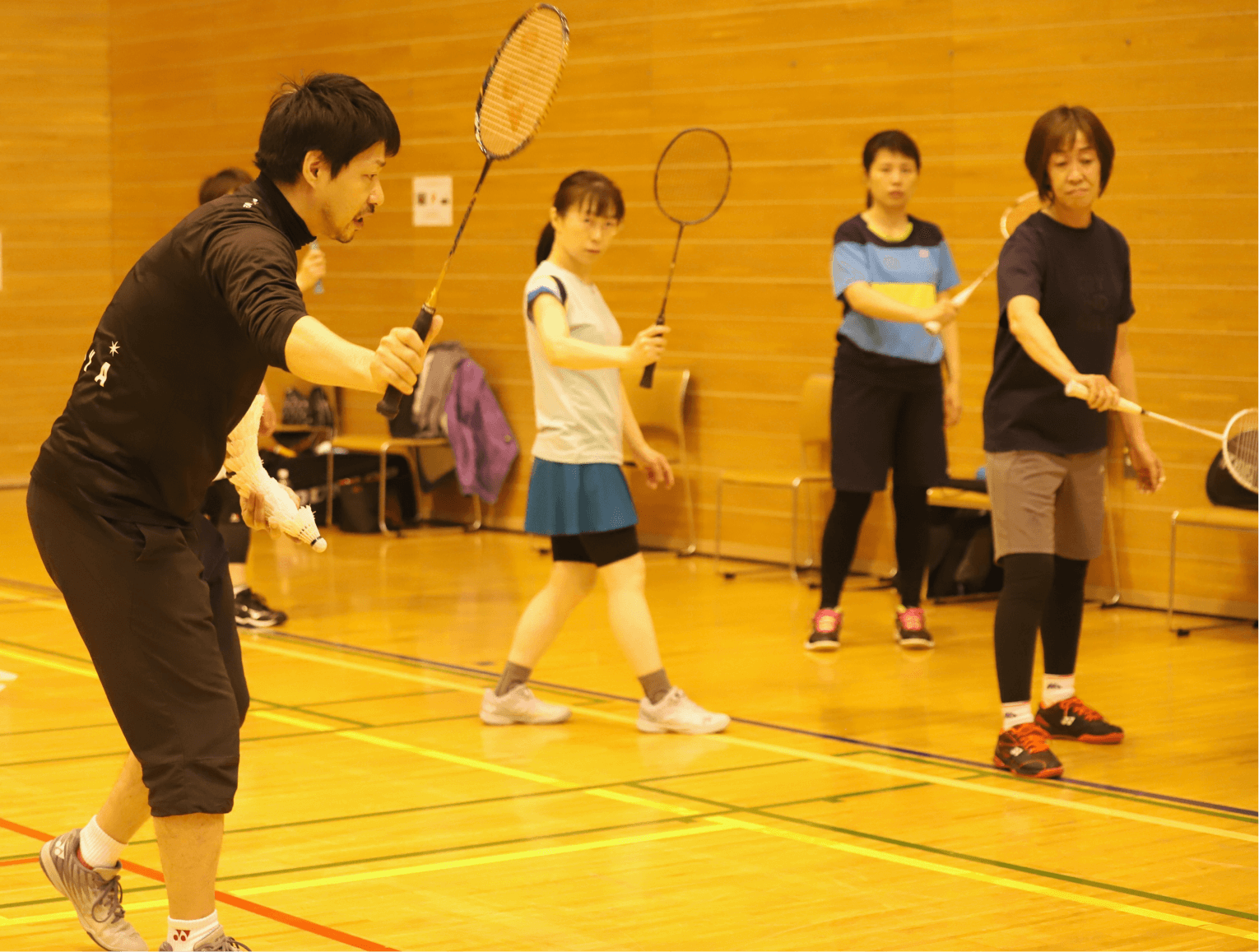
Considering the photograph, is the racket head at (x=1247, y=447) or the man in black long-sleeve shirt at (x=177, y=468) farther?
the racket head at (x=1247, y=447)

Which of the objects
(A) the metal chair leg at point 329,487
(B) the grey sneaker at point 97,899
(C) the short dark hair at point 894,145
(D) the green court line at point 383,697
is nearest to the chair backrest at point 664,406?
(A) the metal chair leg at point 329,487

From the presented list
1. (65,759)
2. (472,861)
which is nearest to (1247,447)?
(472,861)

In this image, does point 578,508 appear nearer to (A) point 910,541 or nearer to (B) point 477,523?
(A) point 910,541

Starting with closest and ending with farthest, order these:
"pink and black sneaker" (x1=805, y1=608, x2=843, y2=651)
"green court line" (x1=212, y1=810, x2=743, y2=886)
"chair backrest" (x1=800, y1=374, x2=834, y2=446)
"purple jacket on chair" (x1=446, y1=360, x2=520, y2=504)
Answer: "green court line" (x1=212, y1=810, x2=743, y2=886) < "pink and black sneaker" (x1=805, y1=608, x2=843, y2=651) < "chair backrest" (x1=800, y1=374, x2=834, y2=446) < "purple jacket on chair" (x1=446, y1=360, x2=520, y2=504)

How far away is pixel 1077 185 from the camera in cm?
534

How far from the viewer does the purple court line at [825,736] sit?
5.12 m

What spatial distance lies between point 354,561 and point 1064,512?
17.7ft

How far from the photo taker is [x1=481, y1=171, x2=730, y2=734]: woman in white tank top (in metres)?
5.77

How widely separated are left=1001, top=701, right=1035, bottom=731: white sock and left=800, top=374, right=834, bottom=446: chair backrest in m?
4.11

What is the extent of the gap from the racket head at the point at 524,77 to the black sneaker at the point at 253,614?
426 cm

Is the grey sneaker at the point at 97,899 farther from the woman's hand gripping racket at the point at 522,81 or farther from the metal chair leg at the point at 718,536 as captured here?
the metal chair leg at the point at 718,536

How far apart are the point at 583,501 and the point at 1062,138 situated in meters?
1.81

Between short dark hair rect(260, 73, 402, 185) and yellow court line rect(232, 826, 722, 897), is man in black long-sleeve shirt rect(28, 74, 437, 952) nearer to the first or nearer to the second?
short dark hair rect(260, 73, 402, 185)

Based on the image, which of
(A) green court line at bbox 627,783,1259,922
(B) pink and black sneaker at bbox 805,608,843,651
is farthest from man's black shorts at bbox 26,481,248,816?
(B) pink and black sneaker at bbox 805,608,843,651
